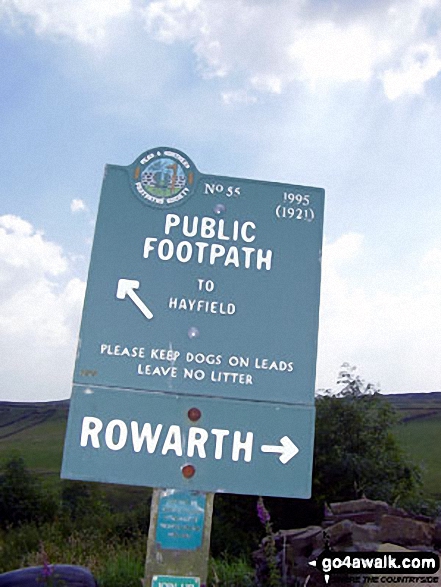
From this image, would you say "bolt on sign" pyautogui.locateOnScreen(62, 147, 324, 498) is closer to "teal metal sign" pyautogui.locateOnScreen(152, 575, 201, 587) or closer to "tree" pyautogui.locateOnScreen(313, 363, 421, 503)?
"teal metal sign" pyautogui.locateOnScreen(152, 575, 201, 587)

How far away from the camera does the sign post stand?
400cm

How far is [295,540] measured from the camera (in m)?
9.52

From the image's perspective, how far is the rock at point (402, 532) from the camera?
898 cm

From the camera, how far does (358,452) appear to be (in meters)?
16.6

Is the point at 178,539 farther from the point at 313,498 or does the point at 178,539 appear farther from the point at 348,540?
the point at 313,498

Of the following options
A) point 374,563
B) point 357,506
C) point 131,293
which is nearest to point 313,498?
point 357,506

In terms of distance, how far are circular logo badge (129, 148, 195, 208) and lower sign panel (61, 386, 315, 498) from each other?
1219 millimetres

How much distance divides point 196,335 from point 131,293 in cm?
46

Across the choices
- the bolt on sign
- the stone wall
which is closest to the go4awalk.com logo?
the bolt on sign

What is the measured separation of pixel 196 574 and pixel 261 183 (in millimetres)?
2391

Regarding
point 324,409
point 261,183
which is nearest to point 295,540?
point 261,183

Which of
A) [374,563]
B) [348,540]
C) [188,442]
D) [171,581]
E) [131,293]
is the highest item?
[131,293]

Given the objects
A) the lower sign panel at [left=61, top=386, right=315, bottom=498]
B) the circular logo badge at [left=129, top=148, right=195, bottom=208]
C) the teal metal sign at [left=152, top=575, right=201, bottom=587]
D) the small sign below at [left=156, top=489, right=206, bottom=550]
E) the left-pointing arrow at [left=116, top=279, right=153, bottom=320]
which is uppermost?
the circular logo badge at [left=129, top=148, right=195, bottom=208]

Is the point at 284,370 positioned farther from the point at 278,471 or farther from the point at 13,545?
the point at 13,545
